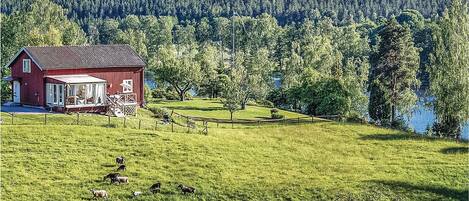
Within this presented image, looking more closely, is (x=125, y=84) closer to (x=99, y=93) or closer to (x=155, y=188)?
(x=99, y=93)

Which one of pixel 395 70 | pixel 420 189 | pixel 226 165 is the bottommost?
pixel 420 189

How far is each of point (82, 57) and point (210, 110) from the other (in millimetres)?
23691

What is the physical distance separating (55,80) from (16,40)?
101 feet

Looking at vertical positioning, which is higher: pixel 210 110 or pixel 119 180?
pixel 210 110

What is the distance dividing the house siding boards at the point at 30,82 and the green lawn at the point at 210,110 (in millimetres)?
18858

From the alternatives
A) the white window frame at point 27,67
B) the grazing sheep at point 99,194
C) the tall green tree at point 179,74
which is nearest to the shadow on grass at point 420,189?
the grazing sheep at point 99,194

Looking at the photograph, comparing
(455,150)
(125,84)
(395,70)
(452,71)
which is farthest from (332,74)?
(125,84)

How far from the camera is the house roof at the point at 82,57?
57250 millimetres

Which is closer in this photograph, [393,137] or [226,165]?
[226,165]

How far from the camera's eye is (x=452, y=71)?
204 feet

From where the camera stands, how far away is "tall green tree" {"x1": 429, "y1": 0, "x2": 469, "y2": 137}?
61.2 meters

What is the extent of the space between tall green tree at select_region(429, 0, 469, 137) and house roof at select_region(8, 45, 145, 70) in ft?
93.2

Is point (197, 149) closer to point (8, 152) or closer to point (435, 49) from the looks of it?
point (8, 152)

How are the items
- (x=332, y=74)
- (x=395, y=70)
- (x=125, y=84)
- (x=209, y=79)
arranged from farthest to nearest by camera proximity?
(x=209, y=79)
(x=332, y=74)
(x=395, y=70)
(x=125, y=84)
